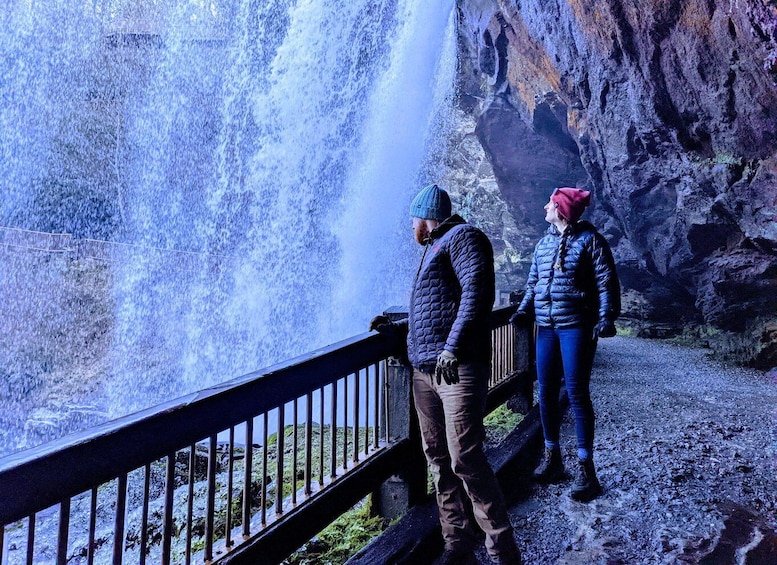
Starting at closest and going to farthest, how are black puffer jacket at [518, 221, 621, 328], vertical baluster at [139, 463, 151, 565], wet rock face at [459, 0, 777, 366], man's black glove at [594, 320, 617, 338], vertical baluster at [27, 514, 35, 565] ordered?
vertical baluster at [27, 514, 35, 565]
vertical baluster at [139, 463, 151, 565]
man's black glove at [594, 320, 617, 338]
black puffer jacket at [518, 221, 621, 328]
wet rock face at [459, 0, 777, 366]

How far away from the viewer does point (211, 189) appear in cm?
2523

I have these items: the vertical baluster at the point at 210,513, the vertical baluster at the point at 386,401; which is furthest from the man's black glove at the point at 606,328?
the vertical baluster at the point at 210,513

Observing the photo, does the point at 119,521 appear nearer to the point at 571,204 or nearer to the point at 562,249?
the point at 562,249

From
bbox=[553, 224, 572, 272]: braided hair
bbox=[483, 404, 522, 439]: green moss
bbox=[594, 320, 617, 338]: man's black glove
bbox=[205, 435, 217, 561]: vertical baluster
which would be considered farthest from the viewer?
bbox=[483, 404, 522, 439]: green moss

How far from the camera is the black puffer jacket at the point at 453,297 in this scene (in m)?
2.44

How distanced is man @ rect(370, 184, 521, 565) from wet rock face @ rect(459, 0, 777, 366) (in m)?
5.99

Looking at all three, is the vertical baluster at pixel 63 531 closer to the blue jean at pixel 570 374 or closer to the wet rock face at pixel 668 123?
the blue jean at pixel 570 374

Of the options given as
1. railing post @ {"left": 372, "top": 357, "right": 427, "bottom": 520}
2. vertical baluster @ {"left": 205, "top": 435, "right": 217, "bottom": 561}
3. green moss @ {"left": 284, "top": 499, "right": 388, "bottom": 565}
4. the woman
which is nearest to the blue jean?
the woman

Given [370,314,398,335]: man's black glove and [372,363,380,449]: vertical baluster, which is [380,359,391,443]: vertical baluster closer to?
[372,363,380,449]: vertical baluster

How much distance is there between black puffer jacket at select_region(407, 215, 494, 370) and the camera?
2.44m

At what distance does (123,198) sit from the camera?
87.9 feet

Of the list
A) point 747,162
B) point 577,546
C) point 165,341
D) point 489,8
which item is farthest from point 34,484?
point 165,341

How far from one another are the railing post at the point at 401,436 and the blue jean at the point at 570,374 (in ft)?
3.37

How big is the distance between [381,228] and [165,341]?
Result: 33.4 feet
